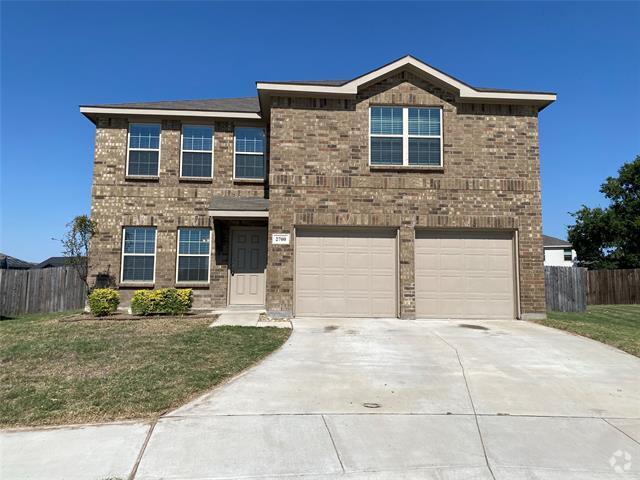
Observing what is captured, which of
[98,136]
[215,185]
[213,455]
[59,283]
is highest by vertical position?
[98,136]

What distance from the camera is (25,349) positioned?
8047 millimetres

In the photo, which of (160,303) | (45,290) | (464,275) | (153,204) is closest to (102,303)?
(160,303)

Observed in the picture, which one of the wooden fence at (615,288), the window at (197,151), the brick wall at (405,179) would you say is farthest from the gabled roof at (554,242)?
the window at (197,151)

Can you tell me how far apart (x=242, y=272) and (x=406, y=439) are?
10.1m

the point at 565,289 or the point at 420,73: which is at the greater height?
the point at 420,73

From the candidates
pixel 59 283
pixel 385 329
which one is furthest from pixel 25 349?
pixel 59 283

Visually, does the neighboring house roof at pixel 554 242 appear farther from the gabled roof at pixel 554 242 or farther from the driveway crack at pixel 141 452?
the driveway crack at pixel 141 452

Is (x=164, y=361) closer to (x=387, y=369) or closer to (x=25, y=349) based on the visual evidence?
(x=25, y=349)

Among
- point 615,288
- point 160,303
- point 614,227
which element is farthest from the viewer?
point 614,227

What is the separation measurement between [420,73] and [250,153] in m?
5.65

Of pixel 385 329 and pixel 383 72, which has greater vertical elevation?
pixel 383 72

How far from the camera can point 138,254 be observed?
13.8 meters

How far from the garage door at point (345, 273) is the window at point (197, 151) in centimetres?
426

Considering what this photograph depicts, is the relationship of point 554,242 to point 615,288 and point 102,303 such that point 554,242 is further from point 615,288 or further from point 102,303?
point 102,303
